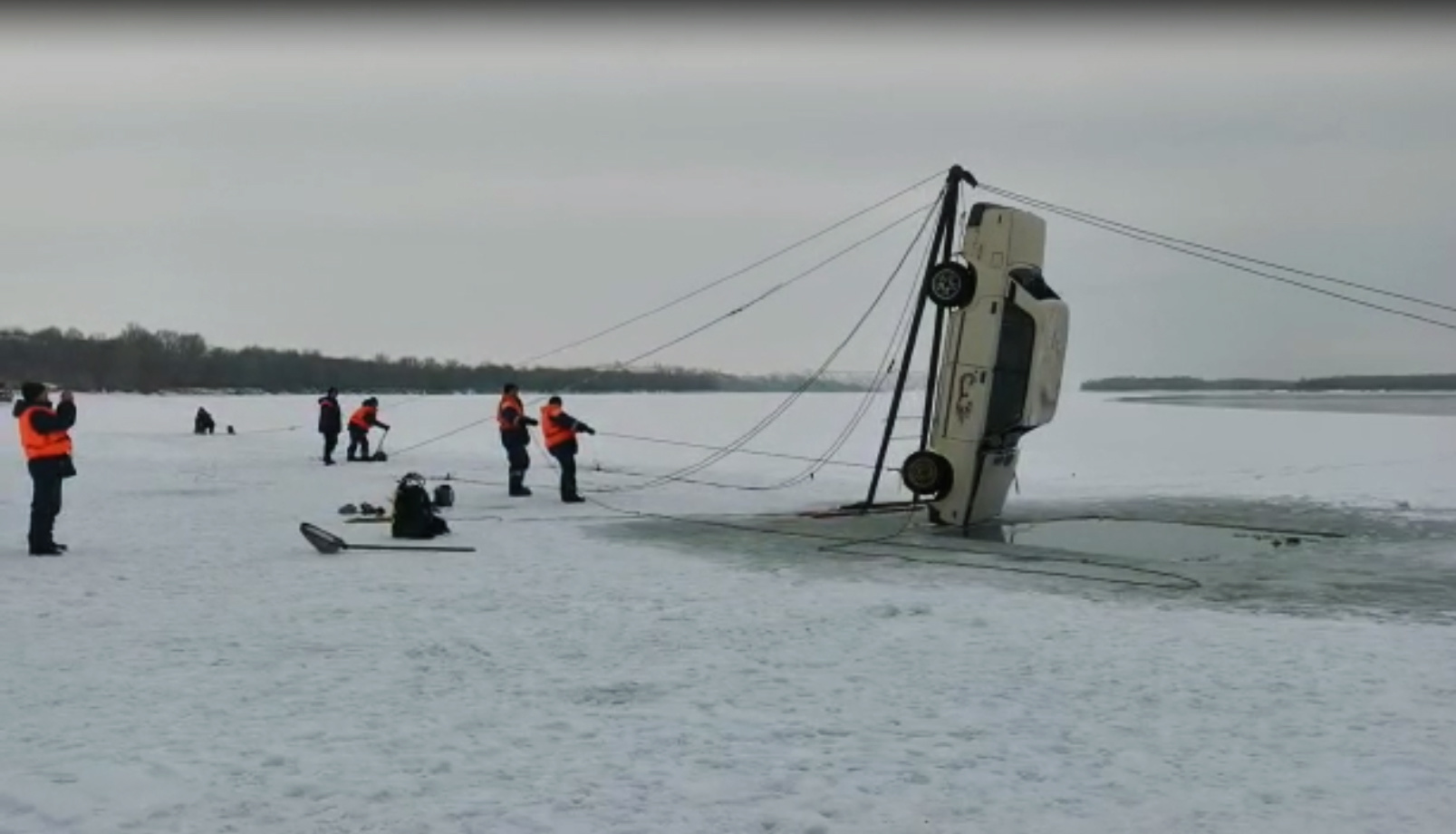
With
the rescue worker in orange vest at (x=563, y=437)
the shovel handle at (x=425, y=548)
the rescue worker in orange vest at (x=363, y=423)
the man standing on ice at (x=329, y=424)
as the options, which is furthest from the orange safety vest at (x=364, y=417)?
the shovel handle at (x=425, y=548)

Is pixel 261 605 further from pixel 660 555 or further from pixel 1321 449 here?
pixel 1321 449

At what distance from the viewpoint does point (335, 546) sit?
36.1 feet

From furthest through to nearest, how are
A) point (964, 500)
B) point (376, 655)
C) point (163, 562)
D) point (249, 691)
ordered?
point (964, 500), point (163, 562), point (376, 655), point (249, 691)

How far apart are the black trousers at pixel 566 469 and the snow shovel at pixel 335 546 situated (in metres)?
4.69

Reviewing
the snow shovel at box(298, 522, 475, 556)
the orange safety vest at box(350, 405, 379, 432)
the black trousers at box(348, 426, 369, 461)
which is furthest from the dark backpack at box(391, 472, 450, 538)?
the black trousers at box(348, 426, 369, 461)

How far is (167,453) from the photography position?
2708 centimetres

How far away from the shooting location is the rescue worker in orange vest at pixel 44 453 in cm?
1078

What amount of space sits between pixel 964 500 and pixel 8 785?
10.2 meters

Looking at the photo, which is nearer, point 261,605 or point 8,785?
point 8,785

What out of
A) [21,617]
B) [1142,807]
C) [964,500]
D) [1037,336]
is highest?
[1037,336]

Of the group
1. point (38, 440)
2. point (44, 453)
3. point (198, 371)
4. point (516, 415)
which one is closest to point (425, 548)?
point (44, 453)

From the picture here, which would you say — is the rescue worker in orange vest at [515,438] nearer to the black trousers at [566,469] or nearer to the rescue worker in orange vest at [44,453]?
the black trousers at [566,469]

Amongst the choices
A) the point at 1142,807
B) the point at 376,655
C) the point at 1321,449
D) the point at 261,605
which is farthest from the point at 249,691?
the point at 1321,449

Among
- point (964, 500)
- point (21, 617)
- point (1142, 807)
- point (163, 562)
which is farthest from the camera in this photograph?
point (964, 500)
